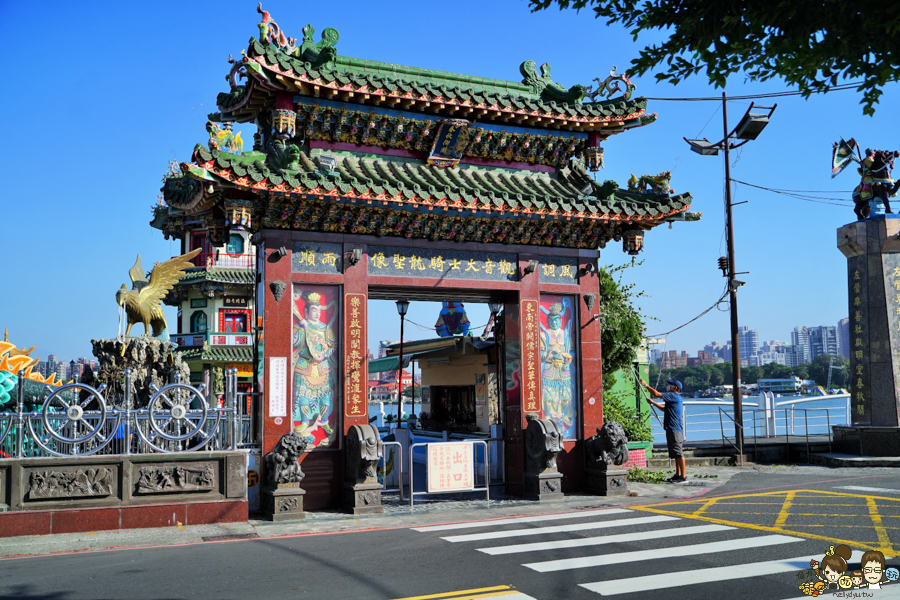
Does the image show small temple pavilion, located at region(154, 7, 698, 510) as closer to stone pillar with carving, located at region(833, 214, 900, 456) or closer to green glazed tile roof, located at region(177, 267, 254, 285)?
stone pillar with carving, located at region(833, 214, 900, 456)

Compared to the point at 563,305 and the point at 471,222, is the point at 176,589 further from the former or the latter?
the point at 563,305

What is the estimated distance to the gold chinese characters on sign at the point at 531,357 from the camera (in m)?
14.7

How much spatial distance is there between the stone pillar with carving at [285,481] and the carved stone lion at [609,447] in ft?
19.9

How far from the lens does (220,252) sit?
46.1 m

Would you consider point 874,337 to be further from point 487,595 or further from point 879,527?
point 487,595

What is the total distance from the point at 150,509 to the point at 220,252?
37045mm

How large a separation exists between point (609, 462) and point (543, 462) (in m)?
1.42

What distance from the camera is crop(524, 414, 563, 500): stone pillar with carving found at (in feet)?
45.3

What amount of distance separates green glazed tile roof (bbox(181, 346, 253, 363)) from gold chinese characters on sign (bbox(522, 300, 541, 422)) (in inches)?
1313

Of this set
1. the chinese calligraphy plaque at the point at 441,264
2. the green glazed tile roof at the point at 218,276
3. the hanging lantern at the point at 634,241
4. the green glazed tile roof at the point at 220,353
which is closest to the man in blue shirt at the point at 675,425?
the hanging lantern at the point at 634,241

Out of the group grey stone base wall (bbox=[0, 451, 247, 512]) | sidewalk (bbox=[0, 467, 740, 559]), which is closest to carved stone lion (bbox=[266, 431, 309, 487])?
grey stone base wall (bbox=[0, 451, 247, 512])

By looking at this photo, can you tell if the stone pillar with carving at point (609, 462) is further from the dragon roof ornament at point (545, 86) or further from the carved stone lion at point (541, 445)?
the dragon roof ornament at point (545, 86)

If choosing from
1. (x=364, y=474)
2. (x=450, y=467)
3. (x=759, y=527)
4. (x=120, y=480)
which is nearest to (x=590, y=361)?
(x=450, y=467)

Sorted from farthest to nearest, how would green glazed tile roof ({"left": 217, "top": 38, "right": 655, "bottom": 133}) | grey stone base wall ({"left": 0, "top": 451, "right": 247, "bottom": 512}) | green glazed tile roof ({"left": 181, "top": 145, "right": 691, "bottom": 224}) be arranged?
green glazed tile roof ({"left": 217, "top": 38, "right": 655, "bottom": 133}) → green glazed tile roof ({"left": 181, "top": 145, "right": 691, "bottom": 224}) → grey stone base wall ({"left": 0, "top": 451, "right": 247, "bottom": 512})
